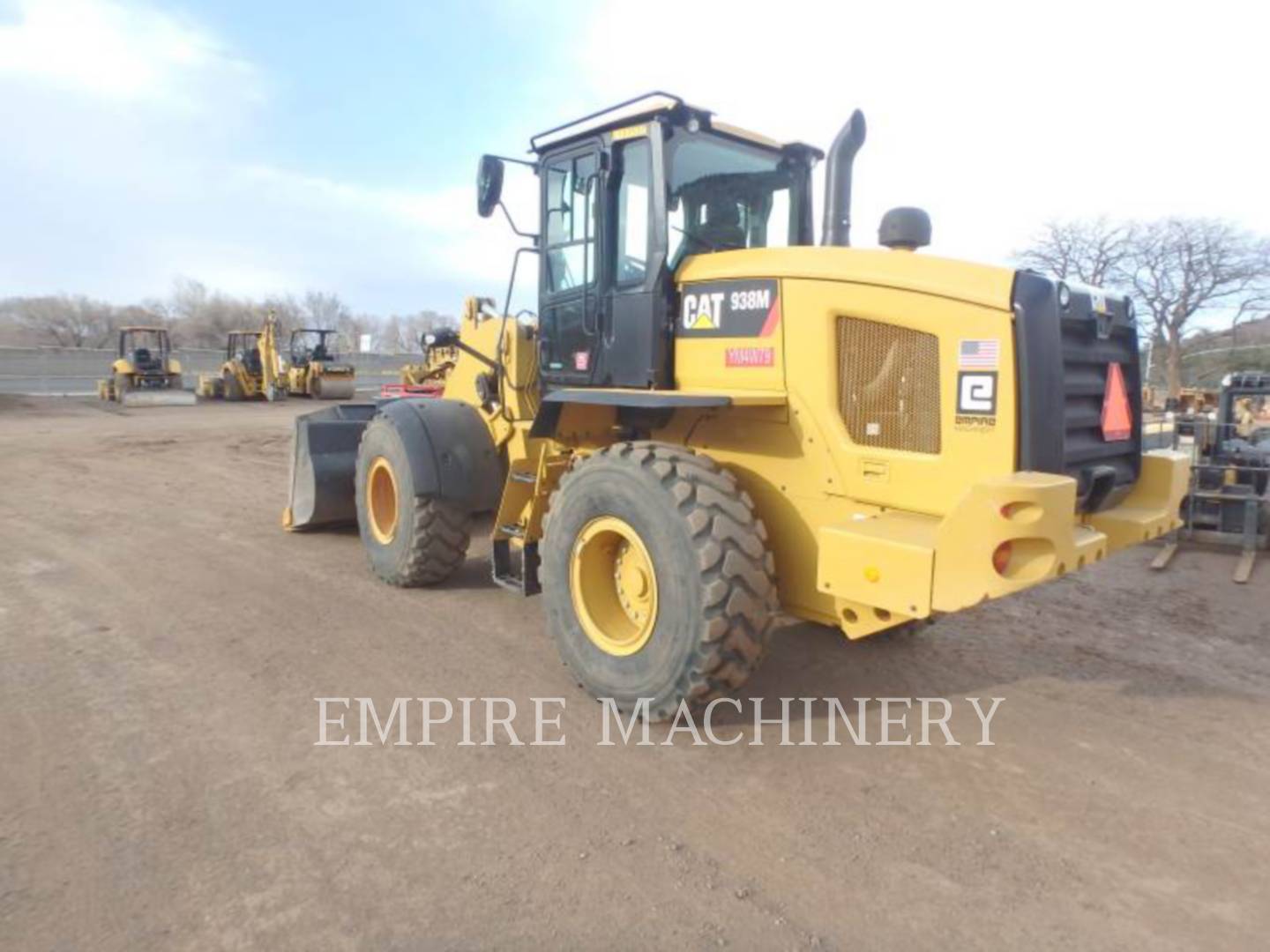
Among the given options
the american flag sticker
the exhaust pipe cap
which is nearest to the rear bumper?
the american flag sticker

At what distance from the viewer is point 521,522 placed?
17.5 feet

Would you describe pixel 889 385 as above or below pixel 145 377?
below

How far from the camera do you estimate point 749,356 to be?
4.14 m

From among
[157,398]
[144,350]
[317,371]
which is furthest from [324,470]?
[144,350]

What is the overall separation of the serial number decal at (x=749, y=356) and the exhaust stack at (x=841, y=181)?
0.88 meters

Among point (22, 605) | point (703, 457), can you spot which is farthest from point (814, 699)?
point (22, 605)

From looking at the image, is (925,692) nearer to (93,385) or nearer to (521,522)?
(521,522)

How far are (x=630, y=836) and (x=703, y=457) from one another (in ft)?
5.31

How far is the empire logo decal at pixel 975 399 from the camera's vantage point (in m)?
3.40

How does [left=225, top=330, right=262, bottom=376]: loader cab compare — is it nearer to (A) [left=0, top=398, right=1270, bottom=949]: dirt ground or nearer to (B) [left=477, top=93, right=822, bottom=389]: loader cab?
(A) [left=0, top=398, right=1270, bottom=949]: dirt ground

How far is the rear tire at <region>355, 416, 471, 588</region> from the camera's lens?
5.75 m

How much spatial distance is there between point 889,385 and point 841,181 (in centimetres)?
147

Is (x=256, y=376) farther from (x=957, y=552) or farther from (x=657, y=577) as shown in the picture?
(x=957, y=552)

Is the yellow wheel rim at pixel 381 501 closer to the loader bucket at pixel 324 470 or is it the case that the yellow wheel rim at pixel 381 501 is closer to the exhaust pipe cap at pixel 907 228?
the loader bucket at pixel 324 470
